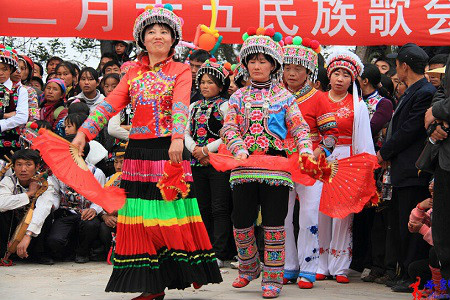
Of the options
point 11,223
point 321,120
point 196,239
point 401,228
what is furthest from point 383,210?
point 11,223

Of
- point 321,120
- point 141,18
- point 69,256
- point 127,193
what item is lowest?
point 69,256

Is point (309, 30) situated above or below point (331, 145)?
above

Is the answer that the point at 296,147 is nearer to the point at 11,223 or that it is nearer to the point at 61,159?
the point at 61,159

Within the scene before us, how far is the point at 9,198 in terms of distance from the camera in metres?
7.43

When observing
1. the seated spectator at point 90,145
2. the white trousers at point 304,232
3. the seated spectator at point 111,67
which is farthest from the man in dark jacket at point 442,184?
the seated spectator at point 111,67

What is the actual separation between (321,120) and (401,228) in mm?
1100

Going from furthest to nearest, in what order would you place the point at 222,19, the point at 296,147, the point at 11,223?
the point at 222,19 → the point at 11,223 → the point at 296,147

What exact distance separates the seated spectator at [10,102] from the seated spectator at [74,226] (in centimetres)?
70

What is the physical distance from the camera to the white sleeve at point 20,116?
25.4 ft

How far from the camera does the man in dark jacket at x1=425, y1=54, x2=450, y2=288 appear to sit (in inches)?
179

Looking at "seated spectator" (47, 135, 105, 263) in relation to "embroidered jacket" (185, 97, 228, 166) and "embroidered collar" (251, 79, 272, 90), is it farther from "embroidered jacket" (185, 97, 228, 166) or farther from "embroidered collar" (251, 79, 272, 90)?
"embroidered collar" (251, 79, 272, 90)

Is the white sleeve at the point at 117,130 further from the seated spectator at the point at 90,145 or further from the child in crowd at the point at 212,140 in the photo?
the child in crowd at the point at 212,140

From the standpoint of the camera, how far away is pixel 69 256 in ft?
25.8

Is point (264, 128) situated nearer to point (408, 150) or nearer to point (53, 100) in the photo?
point (408, 150)
